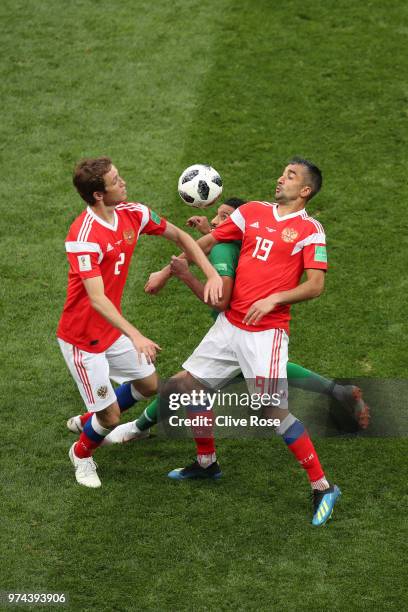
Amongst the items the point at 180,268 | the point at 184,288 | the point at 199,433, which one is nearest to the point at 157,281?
the point at 180,268

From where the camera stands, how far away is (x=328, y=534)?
7.42m

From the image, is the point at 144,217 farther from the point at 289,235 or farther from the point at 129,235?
the point at 289,235

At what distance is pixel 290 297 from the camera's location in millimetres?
7438

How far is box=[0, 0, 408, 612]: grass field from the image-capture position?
23.3 ft

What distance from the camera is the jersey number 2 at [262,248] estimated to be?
761cm

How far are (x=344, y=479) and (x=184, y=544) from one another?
1.29 meters

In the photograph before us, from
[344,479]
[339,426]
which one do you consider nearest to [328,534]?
[344,479]

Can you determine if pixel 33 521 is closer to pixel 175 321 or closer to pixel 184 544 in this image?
pixel 184 544

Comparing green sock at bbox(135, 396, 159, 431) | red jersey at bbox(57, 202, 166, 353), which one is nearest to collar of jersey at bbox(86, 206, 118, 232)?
red jersey at bbox(57, 202, 166, 353)

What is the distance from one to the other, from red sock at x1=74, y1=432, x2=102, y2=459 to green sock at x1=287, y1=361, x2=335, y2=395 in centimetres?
143

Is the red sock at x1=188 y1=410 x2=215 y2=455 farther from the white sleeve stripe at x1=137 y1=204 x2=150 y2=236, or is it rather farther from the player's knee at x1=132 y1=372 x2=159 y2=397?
the white sleeve stripe at x1=137 y1=204 x2=150 y2=236

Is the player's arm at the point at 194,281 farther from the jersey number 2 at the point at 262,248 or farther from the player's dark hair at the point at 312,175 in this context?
the player's dark hair at the point at 312,175

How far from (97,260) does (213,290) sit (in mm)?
740

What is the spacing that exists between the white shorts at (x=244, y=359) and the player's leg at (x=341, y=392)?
0.72 m
